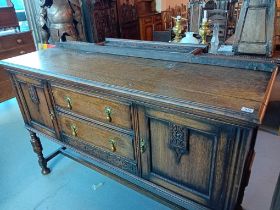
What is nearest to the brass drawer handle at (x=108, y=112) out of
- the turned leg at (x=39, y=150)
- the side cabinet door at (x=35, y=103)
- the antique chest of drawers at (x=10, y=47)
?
the side cabinet door at (x=35, y=103)

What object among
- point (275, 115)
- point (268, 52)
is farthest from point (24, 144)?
point (275, 115)

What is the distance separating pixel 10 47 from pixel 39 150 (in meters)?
1.67

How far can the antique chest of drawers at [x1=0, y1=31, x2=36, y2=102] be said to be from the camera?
267 centimetres

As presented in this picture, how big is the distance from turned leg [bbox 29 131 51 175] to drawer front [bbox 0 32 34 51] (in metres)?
1.58

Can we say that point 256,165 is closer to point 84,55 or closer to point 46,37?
point 84,55

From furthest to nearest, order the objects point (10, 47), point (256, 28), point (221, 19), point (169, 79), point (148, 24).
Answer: point (148, 24) < point (221, 19) < point (10, 47) < point (256, 28) < point (169, 79)

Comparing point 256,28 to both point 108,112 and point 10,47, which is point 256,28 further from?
point 10,47

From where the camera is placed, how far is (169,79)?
963 millimetres

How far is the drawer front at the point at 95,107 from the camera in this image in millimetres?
972

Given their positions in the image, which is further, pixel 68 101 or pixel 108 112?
pixel 68 101

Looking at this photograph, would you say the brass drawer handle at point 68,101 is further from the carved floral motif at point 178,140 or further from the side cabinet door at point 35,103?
the carved floral motif at point 178,140

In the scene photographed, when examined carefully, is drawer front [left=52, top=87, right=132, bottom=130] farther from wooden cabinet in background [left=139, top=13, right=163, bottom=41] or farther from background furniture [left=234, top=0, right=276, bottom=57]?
wooden cabinet in background [left=139, top=13, right=163, bottom=41]

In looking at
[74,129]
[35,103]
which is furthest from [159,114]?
[35,103]

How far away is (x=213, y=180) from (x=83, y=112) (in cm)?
65
